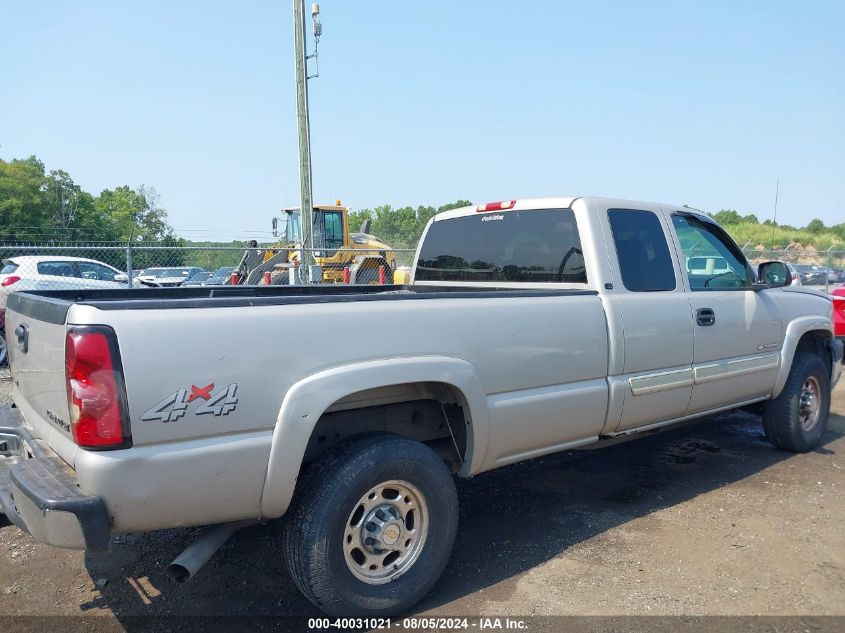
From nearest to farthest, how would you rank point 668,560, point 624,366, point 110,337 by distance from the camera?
point 110,337 < point 668,560 < point 624,366

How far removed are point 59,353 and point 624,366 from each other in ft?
9.80

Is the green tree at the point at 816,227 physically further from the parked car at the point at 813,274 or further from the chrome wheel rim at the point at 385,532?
the chrome wheel rim at the point at 385,532

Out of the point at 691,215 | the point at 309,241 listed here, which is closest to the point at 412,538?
the point at 691,215

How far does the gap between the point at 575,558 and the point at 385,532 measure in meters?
1.28

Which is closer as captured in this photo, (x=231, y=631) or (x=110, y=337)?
(x=110, y=337)

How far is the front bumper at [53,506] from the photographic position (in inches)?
90.7

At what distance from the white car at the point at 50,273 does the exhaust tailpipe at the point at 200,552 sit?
9031 mm

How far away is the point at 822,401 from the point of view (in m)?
5.70

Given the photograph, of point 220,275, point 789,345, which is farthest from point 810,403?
point 220,275

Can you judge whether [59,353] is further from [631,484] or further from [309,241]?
[309,241]

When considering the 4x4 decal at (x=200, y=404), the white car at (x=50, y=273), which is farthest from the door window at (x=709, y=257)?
the white car at (x=50, y=273)

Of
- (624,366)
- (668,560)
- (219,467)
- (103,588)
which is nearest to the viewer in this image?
(219,467)

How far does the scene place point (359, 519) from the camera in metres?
2.98

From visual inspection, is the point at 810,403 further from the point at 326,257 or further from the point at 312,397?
the point at 326,257
